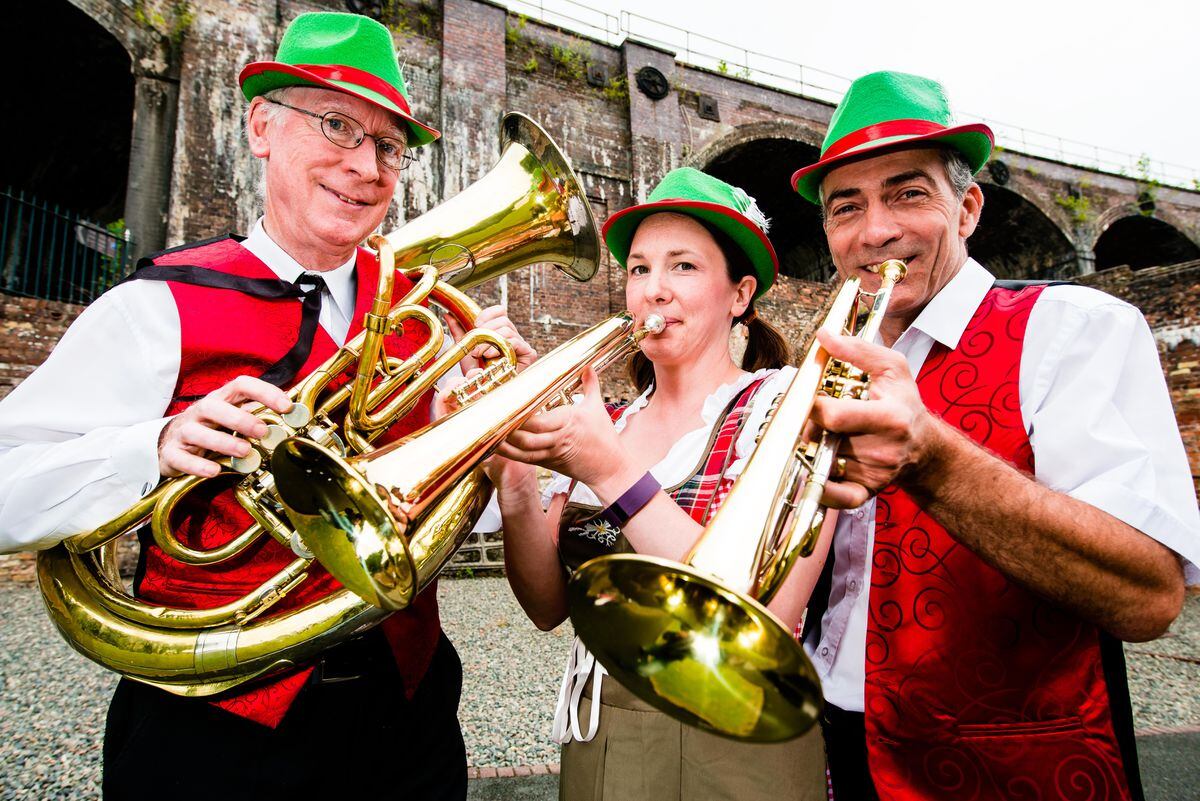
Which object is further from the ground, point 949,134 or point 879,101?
point 879,101

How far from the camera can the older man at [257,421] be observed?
1.42m

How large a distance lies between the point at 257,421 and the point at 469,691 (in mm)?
4188

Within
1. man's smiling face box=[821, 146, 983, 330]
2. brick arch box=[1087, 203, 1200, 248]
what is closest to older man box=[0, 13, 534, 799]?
man's smiling face box=[821, 146, 983, 330]

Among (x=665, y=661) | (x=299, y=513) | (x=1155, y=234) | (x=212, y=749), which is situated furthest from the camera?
A: (x=1155, y=234)

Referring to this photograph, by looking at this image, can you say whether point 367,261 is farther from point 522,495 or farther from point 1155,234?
point 1155,234

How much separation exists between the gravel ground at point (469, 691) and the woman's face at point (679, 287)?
3.22 metres

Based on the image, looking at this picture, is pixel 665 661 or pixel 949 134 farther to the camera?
pixel 949 134

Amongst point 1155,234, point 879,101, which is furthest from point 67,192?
point 1155,234

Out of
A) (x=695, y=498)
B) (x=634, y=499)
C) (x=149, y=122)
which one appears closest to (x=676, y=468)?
(x=695, y=498)

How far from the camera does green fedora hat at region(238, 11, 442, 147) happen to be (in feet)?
5.88

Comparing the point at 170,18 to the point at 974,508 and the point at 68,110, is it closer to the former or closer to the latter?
the point at 68,110

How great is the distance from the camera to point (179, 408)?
164 cm

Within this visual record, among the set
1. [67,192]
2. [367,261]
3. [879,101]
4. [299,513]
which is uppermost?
[67,192]

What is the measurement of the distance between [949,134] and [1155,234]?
27374 millimetres
